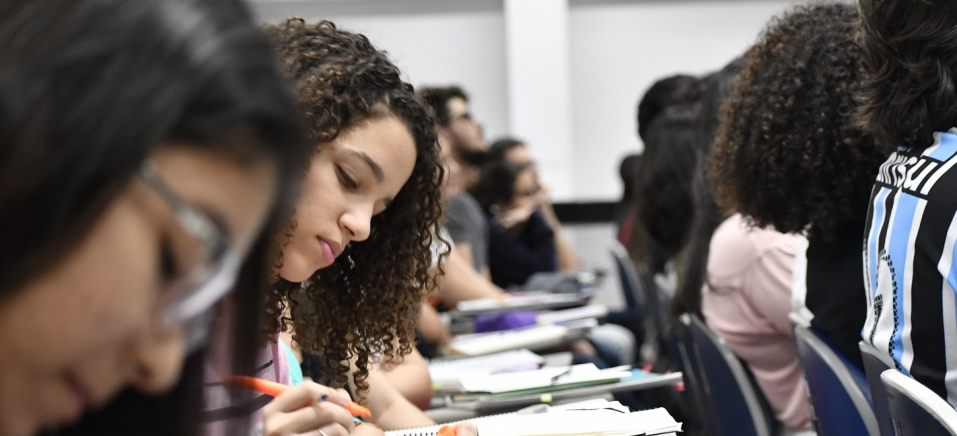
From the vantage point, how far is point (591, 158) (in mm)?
6762

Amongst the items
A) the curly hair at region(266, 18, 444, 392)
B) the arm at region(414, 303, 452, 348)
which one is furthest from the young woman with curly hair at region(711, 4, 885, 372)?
the arm at region(414, 303, 452, 348)

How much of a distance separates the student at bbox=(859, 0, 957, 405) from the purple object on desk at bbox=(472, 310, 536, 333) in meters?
1.24

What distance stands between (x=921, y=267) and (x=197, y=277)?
3.56 ft

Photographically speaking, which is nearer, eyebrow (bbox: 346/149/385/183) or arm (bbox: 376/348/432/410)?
eyebrow (bbox: 346/149/385/183)

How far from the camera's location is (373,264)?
150 cm

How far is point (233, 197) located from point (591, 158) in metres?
6.36

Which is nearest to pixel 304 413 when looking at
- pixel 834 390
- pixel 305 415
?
pixel 305 415

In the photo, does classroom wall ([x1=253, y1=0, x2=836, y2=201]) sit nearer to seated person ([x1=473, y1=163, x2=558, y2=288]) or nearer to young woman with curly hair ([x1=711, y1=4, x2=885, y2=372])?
seated person ([x1=473, y1=163, x2=558, y2=288])

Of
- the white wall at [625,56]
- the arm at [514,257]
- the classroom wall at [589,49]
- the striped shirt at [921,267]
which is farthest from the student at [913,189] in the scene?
the white wall at [625,56]

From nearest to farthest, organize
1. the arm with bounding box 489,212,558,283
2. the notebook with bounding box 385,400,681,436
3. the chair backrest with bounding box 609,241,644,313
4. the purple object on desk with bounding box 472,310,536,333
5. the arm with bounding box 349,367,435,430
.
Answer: the notebook with bounding box 385,400,681,436 → the arm with bounding box 349,367,435,430 → the purple object on desk with bounding box 472,310,536,333 → the chair backrest with bounding box 609,241,644,313 → the arm with bounding box 489,212,558,283

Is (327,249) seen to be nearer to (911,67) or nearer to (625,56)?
(911,67)

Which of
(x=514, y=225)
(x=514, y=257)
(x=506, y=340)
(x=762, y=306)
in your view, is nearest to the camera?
(x=762, y=306)

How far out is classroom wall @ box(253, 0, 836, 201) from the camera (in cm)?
659

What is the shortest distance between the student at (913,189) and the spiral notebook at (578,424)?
0.38m
